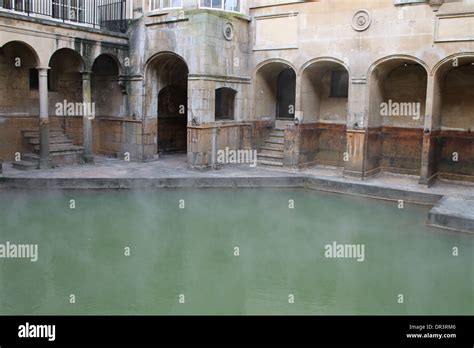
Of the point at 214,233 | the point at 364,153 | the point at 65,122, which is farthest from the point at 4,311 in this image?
the point at 65,122

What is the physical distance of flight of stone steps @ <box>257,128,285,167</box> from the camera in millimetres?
15680

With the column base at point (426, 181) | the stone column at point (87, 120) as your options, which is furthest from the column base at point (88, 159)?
the column base at point (426, 181)

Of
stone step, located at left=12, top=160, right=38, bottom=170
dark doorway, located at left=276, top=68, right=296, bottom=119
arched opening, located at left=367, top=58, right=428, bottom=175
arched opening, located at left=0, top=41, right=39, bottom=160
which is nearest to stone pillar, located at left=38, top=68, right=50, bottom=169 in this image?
stone step, located at left=12, top=160, right=38, bottom=170

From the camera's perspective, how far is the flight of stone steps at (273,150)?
15.7 m

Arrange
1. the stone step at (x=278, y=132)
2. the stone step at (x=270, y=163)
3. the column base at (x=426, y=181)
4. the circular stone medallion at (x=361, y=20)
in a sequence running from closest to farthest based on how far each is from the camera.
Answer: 1. the column base at (x=426, y=181)
2. the circular stone medallion at (x=361, y=20)
3. the stone step at (x=270, y=163)
4. the stone step at (x=278, y=132)

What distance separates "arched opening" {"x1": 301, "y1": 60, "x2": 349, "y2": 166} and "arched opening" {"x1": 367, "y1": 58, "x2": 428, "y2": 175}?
4.06ft

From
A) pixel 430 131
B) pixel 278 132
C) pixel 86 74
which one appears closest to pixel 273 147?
pixel 278 132

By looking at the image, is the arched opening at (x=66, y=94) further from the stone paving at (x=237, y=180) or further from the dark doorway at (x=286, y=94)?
the dark doorway at (x=286, y=94)

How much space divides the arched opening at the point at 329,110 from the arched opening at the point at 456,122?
2947mm

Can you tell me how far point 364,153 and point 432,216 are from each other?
160 inches

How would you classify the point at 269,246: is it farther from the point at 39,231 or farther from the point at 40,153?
the point at 40,153

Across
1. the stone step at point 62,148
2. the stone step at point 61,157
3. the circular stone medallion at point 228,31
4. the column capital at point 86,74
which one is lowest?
the stone step at point 61,157

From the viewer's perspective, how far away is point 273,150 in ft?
53.1

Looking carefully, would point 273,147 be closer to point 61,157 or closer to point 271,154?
point 271,154
